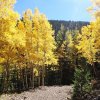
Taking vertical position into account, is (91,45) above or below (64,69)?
above

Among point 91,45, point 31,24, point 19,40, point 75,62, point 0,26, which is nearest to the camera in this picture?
point 0,26

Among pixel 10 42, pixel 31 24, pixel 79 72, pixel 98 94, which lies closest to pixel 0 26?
pixel 10 42

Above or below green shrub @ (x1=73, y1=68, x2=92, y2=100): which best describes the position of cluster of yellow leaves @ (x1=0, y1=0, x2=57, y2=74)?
above

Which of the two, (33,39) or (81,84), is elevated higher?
(33,39)

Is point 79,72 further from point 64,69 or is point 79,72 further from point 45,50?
point 64,69

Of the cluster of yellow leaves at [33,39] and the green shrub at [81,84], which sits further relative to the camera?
the cluster of yellow leaves at [33,39]

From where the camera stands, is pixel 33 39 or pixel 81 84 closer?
pixel 81 84

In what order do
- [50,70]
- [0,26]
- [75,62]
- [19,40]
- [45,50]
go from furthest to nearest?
[50,70], [75,62], [45,50], [19,40], [0,26]

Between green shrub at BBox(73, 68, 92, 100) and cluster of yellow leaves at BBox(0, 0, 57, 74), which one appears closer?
green shrub at BBox(73, 68, 92, 100)

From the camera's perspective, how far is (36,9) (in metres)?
44.3

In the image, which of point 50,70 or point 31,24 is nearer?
point 31,24

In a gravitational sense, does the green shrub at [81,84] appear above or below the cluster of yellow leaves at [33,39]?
below

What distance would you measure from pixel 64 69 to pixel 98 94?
44.4 metres

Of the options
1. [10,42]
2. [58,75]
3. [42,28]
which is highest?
[42,28]
